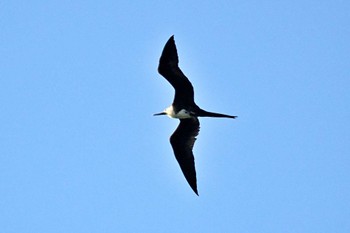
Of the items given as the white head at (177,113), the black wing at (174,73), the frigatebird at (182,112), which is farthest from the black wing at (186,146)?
the black wing at (174,73)

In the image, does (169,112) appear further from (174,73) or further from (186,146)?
(174,73)

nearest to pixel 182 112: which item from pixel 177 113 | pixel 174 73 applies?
pixel 177 113

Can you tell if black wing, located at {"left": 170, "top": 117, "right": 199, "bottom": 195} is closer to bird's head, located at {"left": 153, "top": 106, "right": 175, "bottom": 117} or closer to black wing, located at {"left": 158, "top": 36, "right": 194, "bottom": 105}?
bird's head, located at {"left": 153, "top": 106, "right": 175, "bottom": 117}

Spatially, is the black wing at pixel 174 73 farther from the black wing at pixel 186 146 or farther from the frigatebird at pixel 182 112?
the black wing at pixel 186 146

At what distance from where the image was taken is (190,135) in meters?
21.1

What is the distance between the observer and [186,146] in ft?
69.5

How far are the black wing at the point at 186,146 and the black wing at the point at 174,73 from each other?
1.12m

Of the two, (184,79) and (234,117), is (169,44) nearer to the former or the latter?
(184,79)

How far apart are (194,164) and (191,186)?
562mm

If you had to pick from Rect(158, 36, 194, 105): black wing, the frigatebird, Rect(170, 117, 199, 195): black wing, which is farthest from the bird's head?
Rect(158, 36, 194, 105): black wing

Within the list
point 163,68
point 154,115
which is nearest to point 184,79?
point 163,68

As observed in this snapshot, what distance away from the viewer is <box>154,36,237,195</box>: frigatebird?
64.2 feet

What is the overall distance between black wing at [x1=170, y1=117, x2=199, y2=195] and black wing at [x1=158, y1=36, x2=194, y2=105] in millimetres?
1115

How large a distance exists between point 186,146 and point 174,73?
7.71ft
